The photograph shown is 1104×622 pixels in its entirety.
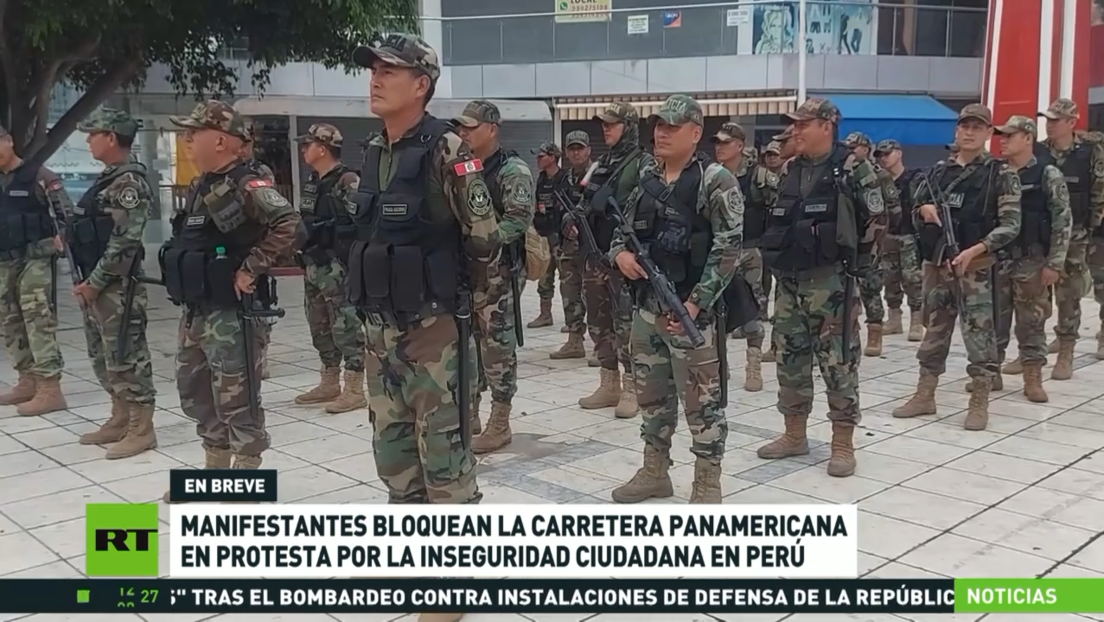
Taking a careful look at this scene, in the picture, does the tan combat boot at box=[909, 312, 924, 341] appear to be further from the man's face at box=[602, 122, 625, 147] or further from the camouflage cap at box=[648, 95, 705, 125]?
the camouflage cap at box=[648, 95, 705, 125]

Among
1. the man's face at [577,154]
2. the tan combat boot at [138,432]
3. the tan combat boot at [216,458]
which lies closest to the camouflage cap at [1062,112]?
the man's face at [577,154]

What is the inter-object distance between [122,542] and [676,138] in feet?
9.94

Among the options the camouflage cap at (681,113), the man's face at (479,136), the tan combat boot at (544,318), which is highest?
the camouflage cap at (681,113)

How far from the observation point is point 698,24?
18.2 meters

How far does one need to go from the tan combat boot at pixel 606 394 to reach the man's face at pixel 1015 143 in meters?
3.07

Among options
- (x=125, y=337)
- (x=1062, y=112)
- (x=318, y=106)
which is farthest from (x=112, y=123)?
(x=318, y=106)

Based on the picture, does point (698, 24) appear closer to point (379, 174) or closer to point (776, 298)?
point (776, 298)

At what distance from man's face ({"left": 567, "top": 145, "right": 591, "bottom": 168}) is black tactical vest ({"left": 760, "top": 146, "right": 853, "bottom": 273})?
302 cm

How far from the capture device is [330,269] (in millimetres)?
6730

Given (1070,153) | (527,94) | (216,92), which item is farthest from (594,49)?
(1070,153)

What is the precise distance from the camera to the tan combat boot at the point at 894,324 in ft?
31.7

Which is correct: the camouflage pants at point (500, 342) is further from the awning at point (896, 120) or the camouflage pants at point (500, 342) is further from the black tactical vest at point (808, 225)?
the awning at point (896, 120)

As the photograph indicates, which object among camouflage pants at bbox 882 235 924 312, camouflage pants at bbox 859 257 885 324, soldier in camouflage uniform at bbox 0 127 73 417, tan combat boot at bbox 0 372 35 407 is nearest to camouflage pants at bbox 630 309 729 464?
soldier in camouflage uniform at bbox 0 127 73 417

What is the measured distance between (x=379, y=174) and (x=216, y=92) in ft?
34.9
